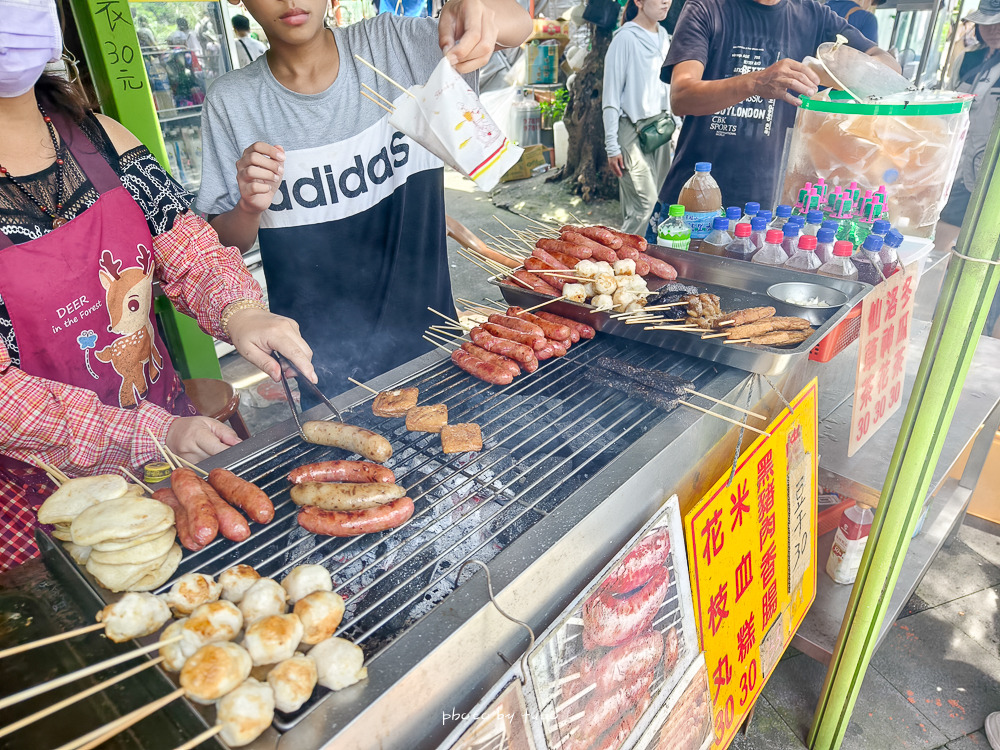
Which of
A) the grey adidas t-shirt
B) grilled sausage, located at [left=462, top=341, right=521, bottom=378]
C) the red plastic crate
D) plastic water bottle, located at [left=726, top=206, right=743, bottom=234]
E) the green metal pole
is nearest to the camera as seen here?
the green metal pole

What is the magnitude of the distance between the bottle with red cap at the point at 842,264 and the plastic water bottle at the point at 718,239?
556 millimetres

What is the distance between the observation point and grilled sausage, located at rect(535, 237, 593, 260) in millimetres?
3242

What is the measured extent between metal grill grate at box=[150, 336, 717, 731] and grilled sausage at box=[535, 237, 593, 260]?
0.71 m

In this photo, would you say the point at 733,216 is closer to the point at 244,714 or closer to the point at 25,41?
the point at 25,41

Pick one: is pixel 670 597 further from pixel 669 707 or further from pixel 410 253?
pixel 410 253

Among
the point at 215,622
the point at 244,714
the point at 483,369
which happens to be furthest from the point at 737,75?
the point at 244,714

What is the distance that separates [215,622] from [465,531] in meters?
0.70

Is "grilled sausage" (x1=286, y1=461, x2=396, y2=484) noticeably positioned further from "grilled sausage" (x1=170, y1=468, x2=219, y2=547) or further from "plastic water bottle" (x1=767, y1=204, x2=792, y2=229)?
"plastic water bottle" (x1=767, y1=204, x2=792, y2=229)

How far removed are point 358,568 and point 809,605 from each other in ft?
8.09

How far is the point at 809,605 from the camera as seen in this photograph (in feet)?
9.95

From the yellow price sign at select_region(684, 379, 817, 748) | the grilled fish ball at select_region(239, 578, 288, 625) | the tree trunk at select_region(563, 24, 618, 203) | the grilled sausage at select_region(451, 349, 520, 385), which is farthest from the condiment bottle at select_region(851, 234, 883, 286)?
the tree trunk at select_region(563, 24, 618, 203)

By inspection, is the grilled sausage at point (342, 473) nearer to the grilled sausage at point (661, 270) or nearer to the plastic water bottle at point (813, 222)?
the grilled sausage at point (661, 270)

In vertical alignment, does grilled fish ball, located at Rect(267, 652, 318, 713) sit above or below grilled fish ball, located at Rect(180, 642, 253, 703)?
below

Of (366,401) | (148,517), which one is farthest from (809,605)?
(148,517)
